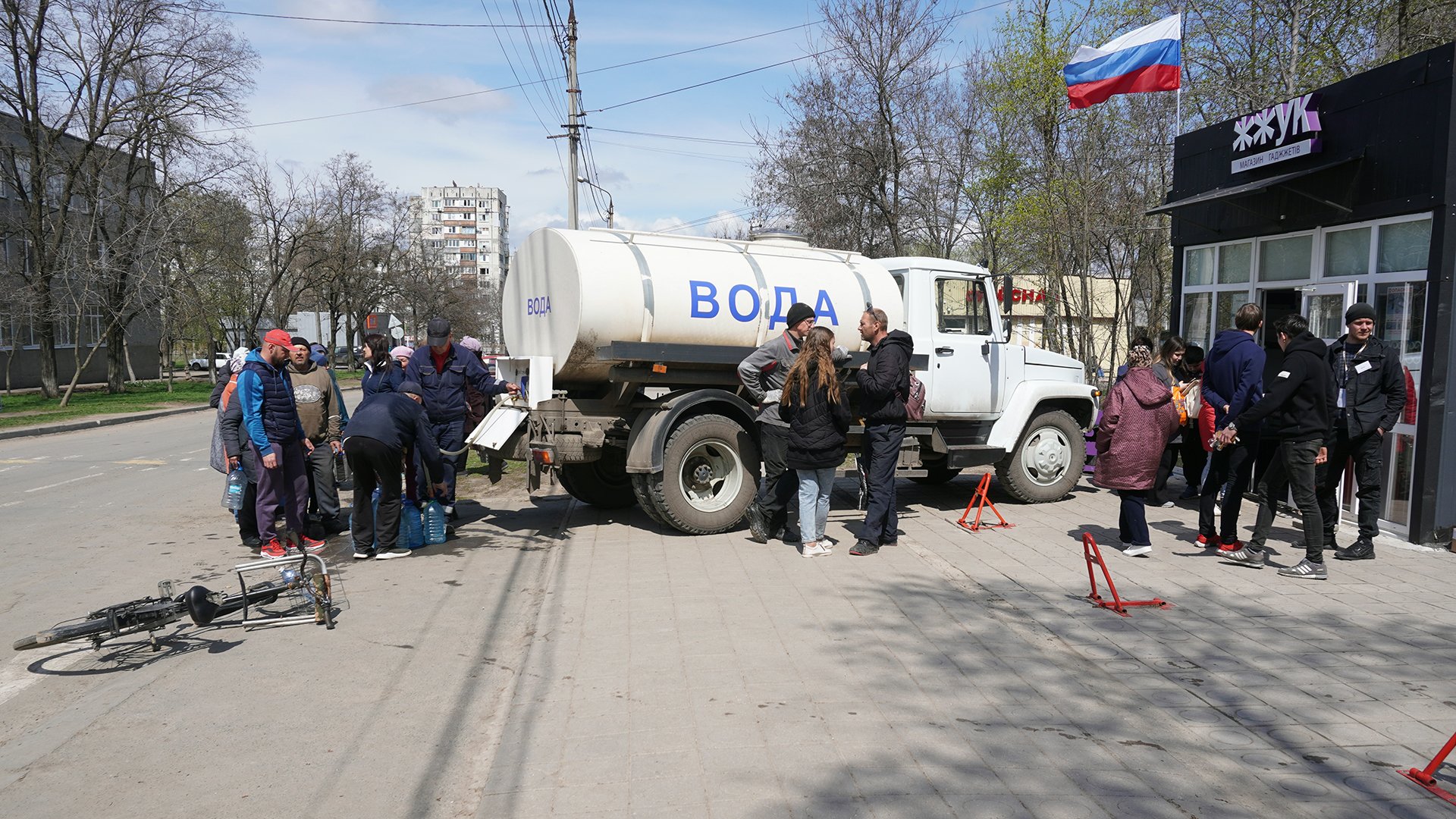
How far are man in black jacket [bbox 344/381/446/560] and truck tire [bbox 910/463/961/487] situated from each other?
5608mm

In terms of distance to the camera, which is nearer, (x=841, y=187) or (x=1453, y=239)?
(x=1453, y=239)

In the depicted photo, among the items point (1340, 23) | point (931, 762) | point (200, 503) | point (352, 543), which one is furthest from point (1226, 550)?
point (1340, 23)

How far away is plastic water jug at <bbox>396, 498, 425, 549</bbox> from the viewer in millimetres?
8070

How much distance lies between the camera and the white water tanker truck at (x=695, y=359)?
8.15 m

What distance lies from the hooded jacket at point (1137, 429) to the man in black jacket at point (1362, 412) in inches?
49.5

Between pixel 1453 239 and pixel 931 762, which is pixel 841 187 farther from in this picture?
pixel 931 762

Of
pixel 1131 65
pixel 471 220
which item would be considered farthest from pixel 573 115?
pixel 471 220

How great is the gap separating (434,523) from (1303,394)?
7.12 metres

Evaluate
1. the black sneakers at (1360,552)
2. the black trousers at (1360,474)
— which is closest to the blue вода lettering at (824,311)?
the black trousers at (1360,474)

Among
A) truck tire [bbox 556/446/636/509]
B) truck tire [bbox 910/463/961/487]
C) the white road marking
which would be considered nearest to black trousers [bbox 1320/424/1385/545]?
truck tire [bbox 910/463/961/487]

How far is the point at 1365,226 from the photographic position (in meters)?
8.76

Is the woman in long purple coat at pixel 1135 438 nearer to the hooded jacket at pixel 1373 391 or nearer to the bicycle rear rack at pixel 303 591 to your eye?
the hooded jacket at pixel 1373 391

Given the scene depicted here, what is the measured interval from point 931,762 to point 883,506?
13.0 ft

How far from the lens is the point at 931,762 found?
3.94m
